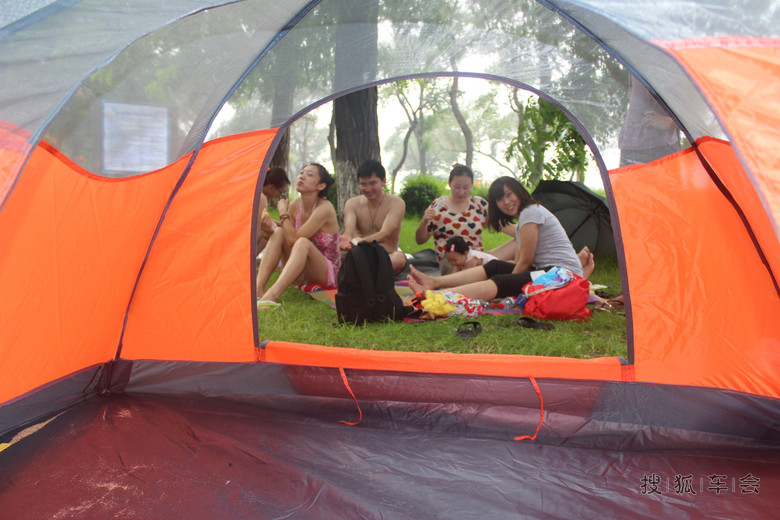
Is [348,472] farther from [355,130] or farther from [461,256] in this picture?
[355,130]

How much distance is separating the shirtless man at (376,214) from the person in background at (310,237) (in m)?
0.24

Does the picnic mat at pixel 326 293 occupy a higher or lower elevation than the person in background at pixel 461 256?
lower

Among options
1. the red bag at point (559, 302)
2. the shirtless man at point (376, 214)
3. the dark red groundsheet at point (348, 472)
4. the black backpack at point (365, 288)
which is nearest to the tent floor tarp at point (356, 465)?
the dark red groundsheet at point (348, 472)

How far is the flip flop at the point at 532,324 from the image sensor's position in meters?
3.09

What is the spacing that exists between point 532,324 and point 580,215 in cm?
240

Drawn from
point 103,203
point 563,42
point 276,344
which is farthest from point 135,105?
point 563,42

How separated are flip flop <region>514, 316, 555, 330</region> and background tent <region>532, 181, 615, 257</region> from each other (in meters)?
2.26

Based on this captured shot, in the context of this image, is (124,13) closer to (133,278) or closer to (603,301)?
(133,278)

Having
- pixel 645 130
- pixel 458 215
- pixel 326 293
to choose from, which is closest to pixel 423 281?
pixel 326 293

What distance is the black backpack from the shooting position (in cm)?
320

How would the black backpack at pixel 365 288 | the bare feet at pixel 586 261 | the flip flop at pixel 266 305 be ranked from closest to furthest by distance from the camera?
the black backpack at pixel 365 288 < the flip flop at pixel 266 305 < the bare feet at pixel 586 261

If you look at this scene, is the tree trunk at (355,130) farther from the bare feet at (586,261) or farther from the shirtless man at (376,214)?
the bare feet at (586,261)

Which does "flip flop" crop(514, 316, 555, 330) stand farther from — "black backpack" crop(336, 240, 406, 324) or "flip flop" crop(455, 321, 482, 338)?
"black backpack" crop(336, 240, 406, 324)

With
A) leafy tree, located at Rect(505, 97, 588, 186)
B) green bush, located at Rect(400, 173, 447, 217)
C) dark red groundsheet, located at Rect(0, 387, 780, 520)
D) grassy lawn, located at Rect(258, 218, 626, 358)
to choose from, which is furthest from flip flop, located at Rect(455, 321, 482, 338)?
green bush, located at Rect(400, 173, 447, 217)
